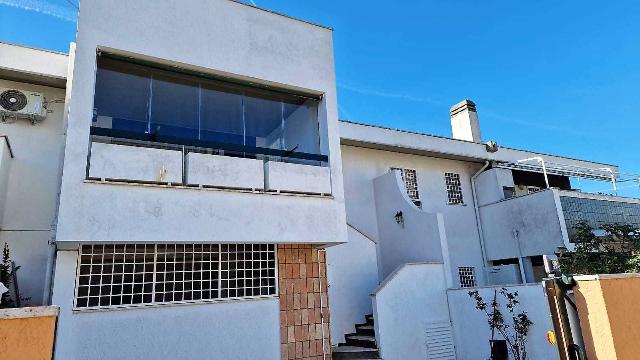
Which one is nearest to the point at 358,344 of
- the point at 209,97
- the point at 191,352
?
the point at 191,352

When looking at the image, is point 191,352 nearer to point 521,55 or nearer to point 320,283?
point 320,283

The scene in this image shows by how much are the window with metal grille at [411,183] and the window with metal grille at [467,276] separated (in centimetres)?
269

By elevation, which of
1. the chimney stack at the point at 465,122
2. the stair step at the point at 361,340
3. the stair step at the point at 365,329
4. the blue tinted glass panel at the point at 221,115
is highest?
the chimney stack at the point at 465,122

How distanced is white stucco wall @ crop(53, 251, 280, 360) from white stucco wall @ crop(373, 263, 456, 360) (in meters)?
2.71

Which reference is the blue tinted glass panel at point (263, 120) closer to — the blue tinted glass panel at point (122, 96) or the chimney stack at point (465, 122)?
the blue tinted glass panel at point (122, 96)

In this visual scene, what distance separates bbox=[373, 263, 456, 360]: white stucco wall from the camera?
10000 mm

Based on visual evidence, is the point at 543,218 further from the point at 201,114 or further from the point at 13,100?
the point at 13,100

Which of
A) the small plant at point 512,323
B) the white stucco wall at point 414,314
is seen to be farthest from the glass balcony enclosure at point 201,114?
the small plant at point 512,323

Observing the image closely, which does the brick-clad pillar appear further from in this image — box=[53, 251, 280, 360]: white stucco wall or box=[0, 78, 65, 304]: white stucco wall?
box=[0, 78, 65, 304]: white stucco wall

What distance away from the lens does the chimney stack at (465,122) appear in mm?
16750

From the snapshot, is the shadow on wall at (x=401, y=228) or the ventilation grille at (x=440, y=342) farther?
the shadow on wall at (x=401, y=228)

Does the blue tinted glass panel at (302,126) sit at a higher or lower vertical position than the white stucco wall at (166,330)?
higher

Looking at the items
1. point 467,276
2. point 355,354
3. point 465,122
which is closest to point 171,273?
point 355,354

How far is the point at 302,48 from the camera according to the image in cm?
1033
